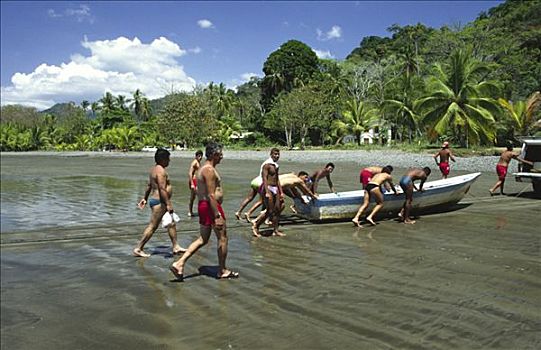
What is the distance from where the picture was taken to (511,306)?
16.9 feet

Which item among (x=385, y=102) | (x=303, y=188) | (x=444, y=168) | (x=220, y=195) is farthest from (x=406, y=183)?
(x=385, y=102)

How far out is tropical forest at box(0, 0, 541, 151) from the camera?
32.3 m

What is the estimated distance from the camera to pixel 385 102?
141 ft

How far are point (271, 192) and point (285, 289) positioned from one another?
324 centimetres

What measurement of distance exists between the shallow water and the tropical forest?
23.8 m

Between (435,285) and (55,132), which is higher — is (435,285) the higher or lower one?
the lower one

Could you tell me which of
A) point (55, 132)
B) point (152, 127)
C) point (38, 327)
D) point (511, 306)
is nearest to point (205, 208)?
point (38, 327)

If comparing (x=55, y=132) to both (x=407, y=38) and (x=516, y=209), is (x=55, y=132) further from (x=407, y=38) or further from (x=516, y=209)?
(x=516, y=209)

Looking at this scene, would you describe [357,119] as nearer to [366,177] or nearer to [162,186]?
[366,177]

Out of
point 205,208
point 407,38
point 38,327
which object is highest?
point 407,38

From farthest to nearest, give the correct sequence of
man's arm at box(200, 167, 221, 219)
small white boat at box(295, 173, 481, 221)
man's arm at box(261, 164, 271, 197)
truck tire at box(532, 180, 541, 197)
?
truck tire at box(532, 180, 541, 197) → small white boat at box(295, 173, 481, 221) → man's arm at box(261, 164, 271, 197) → man's arm at box(200, 167, 221, 219)

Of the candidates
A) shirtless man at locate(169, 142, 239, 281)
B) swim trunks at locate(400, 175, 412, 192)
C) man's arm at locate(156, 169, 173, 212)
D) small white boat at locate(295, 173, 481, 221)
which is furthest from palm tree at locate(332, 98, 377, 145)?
shirtless man at locate(169, 142, 239, 281)

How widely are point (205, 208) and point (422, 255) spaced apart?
378 cm

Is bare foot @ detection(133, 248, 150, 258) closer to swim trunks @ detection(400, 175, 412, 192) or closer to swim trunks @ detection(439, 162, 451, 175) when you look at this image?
swim trunks @ detection(400, 175, 412, 192)
